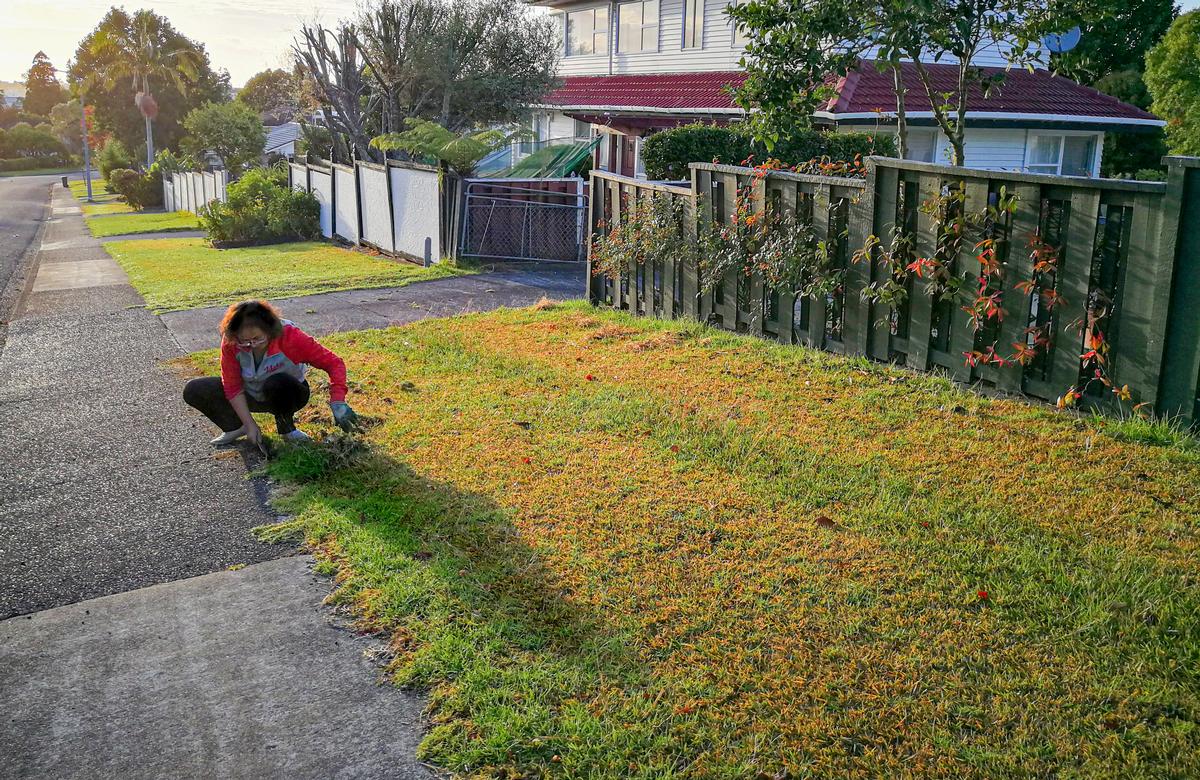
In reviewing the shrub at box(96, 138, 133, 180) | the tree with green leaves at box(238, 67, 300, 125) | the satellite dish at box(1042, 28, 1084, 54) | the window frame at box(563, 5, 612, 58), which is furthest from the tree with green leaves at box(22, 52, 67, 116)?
the satellite dish at box(1042, 28, 1084, 54)

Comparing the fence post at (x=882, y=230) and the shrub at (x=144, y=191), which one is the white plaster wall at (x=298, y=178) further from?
the shrub at (x=144, y=191)

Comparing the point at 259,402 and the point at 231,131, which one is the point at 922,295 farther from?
the point at 231,131

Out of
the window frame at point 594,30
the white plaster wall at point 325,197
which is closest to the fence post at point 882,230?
the white plaster wall at point 325,197

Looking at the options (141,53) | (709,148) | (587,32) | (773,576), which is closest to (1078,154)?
(709,148)

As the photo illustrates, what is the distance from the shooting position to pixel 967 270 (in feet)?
21.0

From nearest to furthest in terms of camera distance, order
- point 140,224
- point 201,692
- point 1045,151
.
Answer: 1. point 201,692
2. point 1045,151
3. point 140,224

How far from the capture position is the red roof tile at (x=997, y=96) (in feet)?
61.6

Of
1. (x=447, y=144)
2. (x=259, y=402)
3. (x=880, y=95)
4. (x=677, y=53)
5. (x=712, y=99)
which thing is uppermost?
(x=677, y=53)

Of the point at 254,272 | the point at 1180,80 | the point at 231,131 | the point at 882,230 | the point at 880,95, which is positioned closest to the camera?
the point at 882,230

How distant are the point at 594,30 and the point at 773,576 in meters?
29.2

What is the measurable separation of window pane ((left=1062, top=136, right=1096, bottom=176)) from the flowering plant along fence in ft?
58.4

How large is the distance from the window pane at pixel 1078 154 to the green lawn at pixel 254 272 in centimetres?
1621

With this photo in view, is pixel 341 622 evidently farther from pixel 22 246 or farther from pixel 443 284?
pixel 22 246

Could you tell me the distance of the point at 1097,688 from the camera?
326cm
